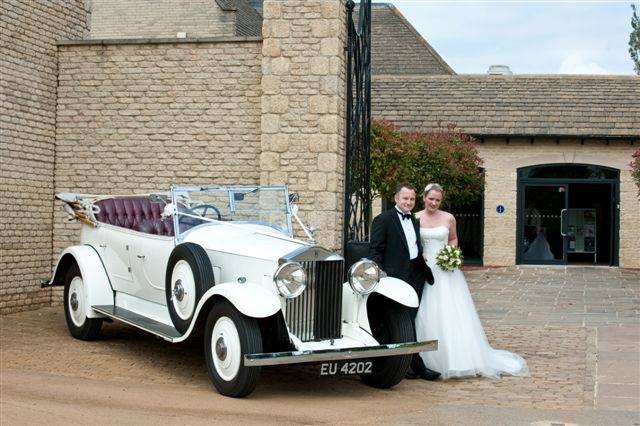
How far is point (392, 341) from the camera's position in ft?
25.9

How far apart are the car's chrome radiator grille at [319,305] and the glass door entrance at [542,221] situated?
17311 mm

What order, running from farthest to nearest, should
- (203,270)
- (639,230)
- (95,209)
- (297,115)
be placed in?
(639,230), (297,115), (95,209), (203,270)

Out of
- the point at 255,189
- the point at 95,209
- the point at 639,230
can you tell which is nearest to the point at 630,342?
the point at 255,189

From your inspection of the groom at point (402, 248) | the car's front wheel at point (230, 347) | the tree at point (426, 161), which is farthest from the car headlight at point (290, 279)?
the tree at point (426, 161)

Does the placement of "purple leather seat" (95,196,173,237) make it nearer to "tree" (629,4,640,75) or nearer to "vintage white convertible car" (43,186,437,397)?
"vintage white convertible car" (43,186,437,397)

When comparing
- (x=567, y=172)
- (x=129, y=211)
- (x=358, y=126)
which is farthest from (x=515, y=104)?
(x=129, y=211)

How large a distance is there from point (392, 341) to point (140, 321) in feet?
8.21

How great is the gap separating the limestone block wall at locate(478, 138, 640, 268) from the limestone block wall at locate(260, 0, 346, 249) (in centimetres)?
1288

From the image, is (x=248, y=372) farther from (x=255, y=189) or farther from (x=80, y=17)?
(x=80, y=17)

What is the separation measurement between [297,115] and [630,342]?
4822 millimetres

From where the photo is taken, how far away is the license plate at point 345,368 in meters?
7.27

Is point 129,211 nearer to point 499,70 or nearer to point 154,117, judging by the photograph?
point 154,117

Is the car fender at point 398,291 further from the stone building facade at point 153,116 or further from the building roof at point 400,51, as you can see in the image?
the building roof at point 400,51

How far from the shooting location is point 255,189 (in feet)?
30.2
